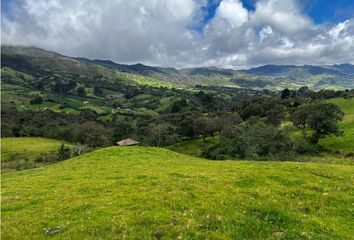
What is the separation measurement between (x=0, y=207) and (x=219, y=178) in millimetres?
14684

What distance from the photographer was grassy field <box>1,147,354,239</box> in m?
12.8

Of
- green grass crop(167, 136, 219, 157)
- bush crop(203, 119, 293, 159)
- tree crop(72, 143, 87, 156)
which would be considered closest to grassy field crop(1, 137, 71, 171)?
tree crop(72, 143, 87, 156)

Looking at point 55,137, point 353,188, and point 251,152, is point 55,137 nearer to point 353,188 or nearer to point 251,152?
point 251,152

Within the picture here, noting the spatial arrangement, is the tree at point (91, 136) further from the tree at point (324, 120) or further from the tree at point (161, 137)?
the tree at point (324, 120)

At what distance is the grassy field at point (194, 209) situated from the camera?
1277 centimetres

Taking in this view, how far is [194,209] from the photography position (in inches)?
604

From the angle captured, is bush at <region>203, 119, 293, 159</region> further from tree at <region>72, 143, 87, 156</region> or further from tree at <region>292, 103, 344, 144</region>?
tree at <region>72, 143, 87, 156</region>

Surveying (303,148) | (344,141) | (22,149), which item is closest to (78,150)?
(22,149)

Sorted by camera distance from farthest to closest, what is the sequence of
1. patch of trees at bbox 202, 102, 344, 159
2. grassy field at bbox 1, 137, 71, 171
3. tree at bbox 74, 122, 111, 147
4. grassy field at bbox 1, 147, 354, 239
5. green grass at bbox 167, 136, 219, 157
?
tree at bbox 74, 122, 111, 147 < green grass at bbox 167, 136, 219, 157 < grassy field at bbox 1, 137, 71, 171 < patch of trees at bbox 202, 102, 344, 159 < grassy field at bbox 1, 147, 354, 239

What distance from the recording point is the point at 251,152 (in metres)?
71.4

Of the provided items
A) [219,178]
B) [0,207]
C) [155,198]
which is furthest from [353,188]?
[0,207]

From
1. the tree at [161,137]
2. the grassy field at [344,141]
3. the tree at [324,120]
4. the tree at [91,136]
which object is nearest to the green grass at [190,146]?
the tree at [161,137]

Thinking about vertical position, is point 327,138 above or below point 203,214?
below

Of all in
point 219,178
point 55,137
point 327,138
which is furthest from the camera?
point 55,137
